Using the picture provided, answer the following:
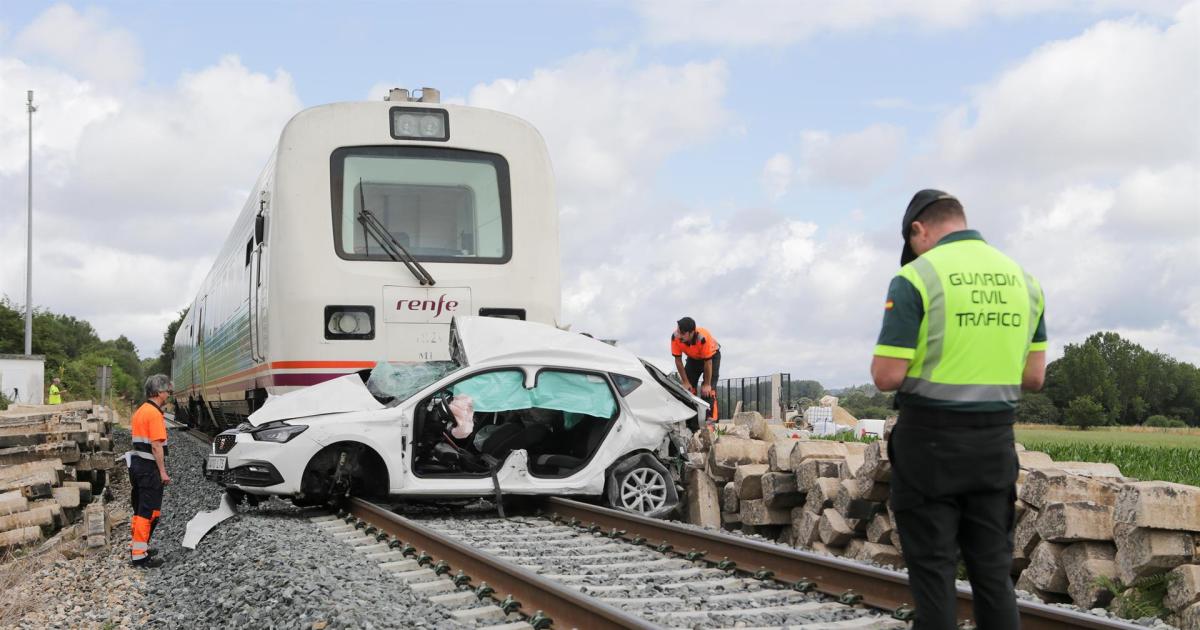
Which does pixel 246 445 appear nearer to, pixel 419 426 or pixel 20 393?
pixel 419 426

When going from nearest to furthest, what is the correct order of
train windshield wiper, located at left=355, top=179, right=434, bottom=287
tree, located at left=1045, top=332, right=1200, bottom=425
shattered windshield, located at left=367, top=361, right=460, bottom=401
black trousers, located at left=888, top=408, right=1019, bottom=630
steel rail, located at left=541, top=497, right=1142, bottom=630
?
black trousers, located at left=888, top=408, right=1019, bottom=630, steel rail, located at left=541, top=497, right=1142, bottom=630, shattered windshield, located at left=367, top=361, right=460, bottom=401, train windshield wiper, located at left=355, top=179, right=434, bottom=287, tree, located at left=1045, top=332, right=1200, bottom=425

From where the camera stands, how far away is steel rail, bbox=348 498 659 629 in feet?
15.8

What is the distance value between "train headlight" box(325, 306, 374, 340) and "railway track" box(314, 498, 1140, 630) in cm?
255

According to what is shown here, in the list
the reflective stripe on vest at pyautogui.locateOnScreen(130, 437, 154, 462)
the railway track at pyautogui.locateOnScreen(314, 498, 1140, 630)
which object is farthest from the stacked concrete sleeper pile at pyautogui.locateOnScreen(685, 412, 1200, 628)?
the reflective stripe on vest at pyautogui.locateOnScreen(130, 437, 154, 462)

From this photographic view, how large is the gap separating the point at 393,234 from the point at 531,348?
7.86 ft

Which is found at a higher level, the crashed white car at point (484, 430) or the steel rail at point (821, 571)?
the crashed white car at point (484, 430)

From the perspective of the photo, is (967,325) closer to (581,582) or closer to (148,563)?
(581,582)

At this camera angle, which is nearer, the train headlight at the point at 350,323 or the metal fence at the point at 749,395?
the train headlight at the point at 350,323

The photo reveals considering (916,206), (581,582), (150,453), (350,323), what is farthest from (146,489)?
(916,206)

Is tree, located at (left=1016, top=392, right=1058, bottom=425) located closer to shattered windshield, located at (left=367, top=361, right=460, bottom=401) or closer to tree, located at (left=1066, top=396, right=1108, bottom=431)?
tree, located at (left=1066, top=396, right=1108, bottom=431)

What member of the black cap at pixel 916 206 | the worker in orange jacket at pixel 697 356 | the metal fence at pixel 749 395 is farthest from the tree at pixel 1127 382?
the black cap at pixel 916 206

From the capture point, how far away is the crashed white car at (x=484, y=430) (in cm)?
878

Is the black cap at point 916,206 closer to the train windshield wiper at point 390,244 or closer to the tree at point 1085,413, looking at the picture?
the train windshield wiper at point 390,244

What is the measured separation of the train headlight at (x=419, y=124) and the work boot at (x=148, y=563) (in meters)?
4.51
